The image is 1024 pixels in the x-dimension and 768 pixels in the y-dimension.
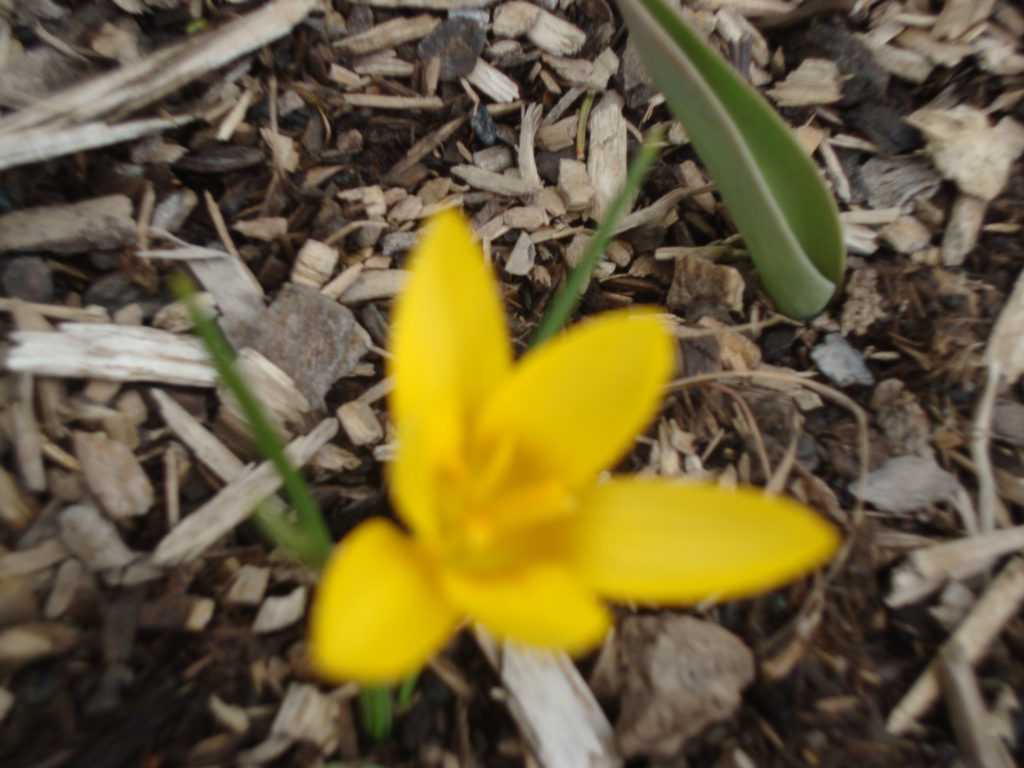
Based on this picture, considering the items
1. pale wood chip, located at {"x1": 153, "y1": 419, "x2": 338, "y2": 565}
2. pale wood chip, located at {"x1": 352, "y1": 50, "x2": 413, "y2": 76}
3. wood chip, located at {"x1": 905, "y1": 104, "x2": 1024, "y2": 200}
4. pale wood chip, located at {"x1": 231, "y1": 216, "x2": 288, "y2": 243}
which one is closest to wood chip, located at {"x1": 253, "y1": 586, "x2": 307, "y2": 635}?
pale wood chip, located at {"x1": 153, "y1": 419, "x2": 338, "y2": 565}

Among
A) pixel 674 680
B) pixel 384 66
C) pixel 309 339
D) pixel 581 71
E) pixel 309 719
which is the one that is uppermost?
pixel 384 66

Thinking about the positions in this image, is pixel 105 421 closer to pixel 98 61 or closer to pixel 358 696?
pixel 358 696

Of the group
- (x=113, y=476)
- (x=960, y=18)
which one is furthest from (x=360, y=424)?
(x=960, y=18)

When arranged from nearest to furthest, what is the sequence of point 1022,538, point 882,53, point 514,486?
1. point 514,486
2. point 1022,538
3. point 882,53

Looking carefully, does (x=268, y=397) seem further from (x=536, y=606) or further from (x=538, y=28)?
(x=538, y=28)

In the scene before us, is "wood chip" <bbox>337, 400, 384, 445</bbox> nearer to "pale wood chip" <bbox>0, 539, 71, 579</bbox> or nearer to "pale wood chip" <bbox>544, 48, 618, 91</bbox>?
"pale wood chip" <bbox>0, 539, 71, 579</bbox>

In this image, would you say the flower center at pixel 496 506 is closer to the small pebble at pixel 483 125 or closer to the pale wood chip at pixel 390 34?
the small pebble at pixel 483 125

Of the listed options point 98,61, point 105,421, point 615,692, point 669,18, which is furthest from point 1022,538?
point 98,61
